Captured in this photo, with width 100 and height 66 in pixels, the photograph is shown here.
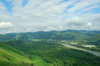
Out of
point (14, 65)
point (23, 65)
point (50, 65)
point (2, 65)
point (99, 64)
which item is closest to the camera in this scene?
point (2, 65)

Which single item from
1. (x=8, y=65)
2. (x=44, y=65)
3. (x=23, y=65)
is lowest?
(x=44, y=65)

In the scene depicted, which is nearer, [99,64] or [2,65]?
[2,65]

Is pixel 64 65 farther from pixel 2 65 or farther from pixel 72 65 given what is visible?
pixel 2 65

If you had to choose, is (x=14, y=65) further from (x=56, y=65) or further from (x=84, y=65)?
(x=84, y=65)

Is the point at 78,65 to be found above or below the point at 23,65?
below

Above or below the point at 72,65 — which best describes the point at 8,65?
above

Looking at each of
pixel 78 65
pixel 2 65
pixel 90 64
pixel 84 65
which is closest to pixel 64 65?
pixel 78 65

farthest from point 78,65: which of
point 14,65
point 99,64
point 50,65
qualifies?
point 14,65

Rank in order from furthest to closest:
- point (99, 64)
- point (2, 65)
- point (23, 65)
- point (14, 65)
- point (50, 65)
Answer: point (50, 65)
point (99, 64)
point (23, 65)
point (14, 65)
point (2, 65)
